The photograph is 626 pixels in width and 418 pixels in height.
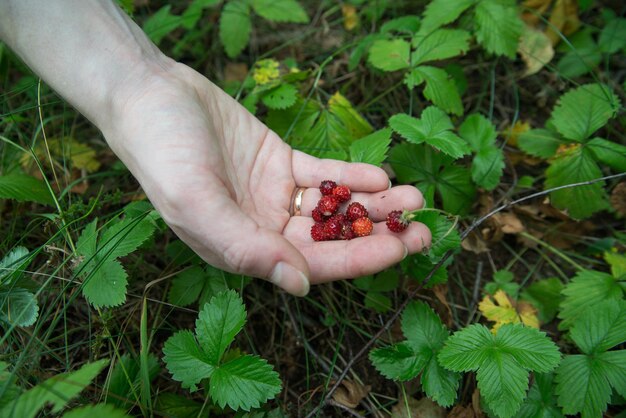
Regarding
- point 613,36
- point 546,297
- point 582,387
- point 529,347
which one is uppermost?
point 613,36

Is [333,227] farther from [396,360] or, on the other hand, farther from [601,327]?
[601,327]

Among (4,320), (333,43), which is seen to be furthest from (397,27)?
(4,320)

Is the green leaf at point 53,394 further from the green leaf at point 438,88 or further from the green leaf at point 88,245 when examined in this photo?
the green leaf at point 438,88

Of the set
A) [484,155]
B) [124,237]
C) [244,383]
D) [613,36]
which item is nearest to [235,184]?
[124,237]

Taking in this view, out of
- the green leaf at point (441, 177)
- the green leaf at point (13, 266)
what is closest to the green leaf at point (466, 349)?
the green leaf at point (441, 177)

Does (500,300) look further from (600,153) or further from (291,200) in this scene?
(291,200)

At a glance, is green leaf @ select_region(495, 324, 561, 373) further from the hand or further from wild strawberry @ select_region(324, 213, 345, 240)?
wild strawberry @ select_region(324, 213, 345, 240)
